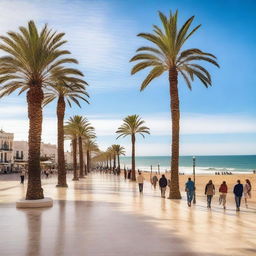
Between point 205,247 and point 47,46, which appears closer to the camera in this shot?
point 205,247

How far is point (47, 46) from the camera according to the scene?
22000mm

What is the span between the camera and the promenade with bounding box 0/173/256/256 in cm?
1001

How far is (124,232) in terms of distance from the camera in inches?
491

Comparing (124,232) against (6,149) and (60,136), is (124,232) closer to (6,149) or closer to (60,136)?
(60,136)

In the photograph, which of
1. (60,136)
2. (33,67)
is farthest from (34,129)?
(60,136)

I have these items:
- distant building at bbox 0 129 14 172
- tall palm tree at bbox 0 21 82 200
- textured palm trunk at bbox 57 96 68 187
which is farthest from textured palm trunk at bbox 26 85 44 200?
distant building at bbox 0 129 14 172

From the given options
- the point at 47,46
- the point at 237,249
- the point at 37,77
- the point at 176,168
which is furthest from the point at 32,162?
the point at 237,249

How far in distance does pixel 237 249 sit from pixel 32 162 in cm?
1401

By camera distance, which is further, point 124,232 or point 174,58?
point 174,58

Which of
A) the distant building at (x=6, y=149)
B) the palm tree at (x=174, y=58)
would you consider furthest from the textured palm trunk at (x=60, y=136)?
the distant building at (x=6, y=149)

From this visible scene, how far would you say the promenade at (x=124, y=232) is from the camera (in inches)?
394

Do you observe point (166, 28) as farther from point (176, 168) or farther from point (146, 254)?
point (146, 254)

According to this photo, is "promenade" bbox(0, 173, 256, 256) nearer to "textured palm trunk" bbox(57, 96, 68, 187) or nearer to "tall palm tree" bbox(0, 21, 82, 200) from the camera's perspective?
"tall palm tree" bbox(0, 21, 82, 200)

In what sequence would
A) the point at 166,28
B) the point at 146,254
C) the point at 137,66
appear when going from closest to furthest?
the point at 146,254
the point at 166,28
the point at 137,66
